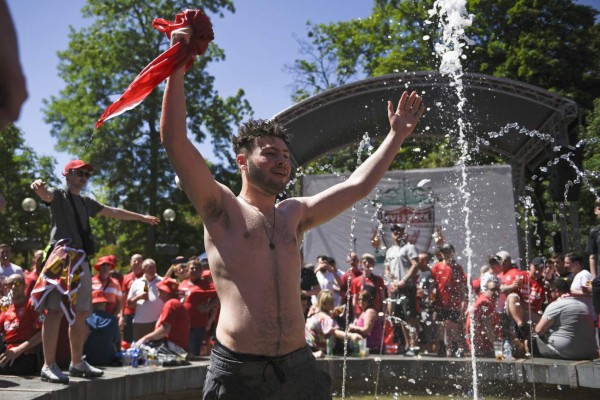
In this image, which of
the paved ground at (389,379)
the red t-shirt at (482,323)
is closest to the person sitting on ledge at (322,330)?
the paved ground at (389,379)

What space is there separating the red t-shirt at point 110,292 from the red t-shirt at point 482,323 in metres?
4.73

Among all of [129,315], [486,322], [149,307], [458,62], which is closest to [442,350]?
[486,322]

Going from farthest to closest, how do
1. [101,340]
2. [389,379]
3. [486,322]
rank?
[486,322] → [389,379] → [101,340]

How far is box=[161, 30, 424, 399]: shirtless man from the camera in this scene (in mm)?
2748

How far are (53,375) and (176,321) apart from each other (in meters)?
2.47

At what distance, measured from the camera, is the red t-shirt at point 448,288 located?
388 inches

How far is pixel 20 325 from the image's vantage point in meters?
6.18

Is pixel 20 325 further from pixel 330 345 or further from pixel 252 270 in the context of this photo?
pixel 252 270

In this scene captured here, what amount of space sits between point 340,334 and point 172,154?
20.4 feet

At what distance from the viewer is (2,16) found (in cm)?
107

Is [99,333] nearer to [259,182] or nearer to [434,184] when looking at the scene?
[259,182]

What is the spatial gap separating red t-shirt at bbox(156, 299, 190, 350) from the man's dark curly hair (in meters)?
4.88

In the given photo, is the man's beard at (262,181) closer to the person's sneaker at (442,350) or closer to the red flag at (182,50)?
the red flag at (182,50)

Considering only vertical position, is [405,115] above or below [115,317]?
above
